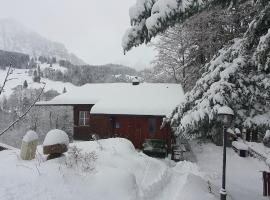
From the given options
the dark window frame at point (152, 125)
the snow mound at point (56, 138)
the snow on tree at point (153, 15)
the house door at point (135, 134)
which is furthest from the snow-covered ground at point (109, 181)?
the house door at point (135, 134)

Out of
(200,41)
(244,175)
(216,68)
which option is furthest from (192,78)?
(216,68)

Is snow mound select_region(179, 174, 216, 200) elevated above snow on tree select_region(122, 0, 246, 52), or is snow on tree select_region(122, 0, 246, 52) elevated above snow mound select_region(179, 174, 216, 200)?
snow on tree select_region(122, 0, 246, 52)

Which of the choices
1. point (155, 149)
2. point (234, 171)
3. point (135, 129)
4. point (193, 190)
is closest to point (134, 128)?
point (135, 129)

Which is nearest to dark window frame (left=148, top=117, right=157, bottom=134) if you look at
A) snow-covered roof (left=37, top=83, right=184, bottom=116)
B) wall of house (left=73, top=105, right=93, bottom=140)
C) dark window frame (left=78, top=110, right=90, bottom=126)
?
snow-covered roof (left=37, top=83, right=184, bottom=116)

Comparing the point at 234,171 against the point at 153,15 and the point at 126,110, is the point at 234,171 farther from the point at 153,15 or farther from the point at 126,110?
the point at 153,15

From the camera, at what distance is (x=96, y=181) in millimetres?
7836

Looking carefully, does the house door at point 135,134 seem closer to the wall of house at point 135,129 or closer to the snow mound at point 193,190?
the wall of house at point 135,129

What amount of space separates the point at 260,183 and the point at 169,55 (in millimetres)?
15963

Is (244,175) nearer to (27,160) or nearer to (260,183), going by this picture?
(260,183)

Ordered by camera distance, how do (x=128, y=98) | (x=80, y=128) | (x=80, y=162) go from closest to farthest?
(x=80, y=162), (x=128, y=98), (x=80, y=128)

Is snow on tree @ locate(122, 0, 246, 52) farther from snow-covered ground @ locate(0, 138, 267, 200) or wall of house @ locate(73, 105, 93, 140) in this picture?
wall of house @ locate(73, 105, 93, 140)

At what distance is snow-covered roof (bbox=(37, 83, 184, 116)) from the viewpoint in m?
20.8

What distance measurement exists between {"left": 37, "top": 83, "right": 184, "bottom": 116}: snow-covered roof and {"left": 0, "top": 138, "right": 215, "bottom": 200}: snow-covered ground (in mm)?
9157

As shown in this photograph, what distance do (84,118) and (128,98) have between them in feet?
15.6
